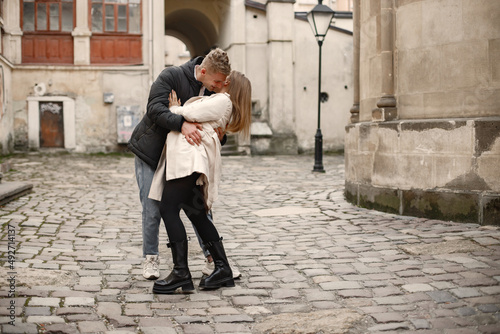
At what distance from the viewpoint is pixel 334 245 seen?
598cm

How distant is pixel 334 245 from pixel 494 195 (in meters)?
2.07

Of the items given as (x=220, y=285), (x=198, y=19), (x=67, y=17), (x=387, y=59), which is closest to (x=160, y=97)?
(x=220, y=285)

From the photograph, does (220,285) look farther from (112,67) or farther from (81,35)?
(81,35)

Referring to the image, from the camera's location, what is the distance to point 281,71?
74.6ft

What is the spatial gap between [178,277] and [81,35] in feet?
65.5

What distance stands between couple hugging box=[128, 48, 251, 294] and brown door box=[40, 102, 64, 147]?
62.3ft

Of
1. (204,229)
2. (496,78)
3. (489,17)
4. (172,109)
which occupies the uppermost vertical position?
(489,17)

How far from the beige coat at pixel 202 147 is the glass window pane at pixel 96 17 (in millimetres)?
19820

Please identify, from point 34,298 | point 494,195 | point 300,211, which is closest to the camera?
point 34,298

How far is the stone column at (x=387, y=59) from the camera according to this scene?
7.79m

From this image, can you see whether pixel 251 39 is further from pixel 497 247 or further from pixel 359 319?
pixel 359 319

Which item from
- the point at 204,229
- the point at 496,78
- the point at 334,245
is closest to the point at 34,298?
the point at 204,229

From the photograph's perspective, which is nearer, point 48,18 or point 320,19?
point 320,19

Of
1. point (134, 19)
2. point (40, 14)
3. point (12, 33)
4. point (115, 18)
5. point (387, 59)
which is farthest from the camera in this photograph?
point (134, 19)
